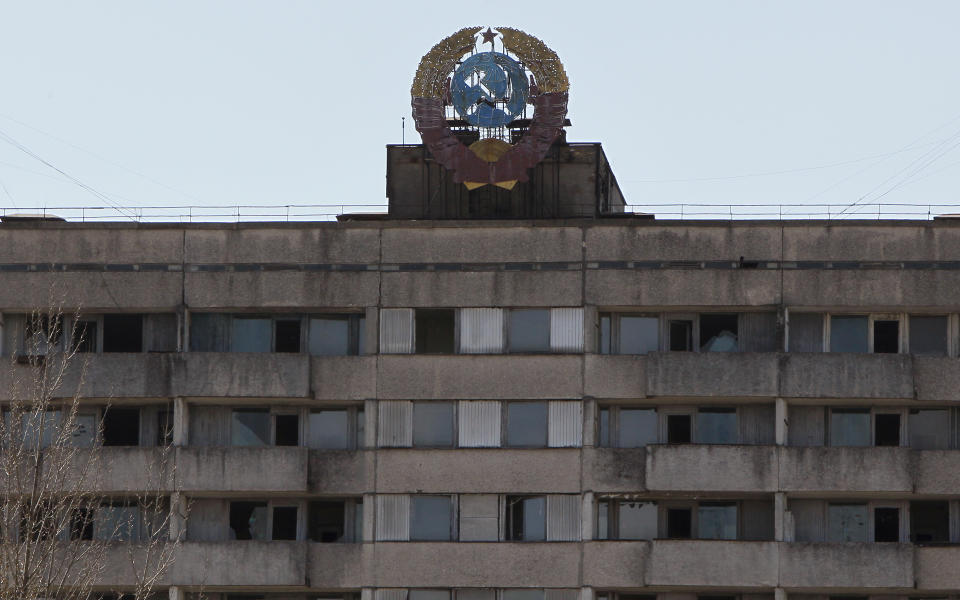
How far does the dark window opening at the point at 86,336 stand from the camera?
81562 mm

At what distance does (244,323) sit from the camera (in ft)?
267

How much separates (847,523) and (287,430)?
64.6ft

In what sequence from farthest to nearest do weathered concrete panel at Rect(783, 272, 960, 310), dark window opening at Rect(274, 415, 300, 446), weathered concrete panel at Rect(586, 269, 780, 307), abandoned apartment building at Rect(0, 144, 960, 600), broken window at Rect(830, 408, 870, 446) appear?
dark window opening at Rect(274, 415, 300, 446), broken window at Rect(830, 408, 870, 446), weathered concrete panel at Rect(586, 269, 780, 307), weathered concrete panel at Rect(783, 272, 960, 310), abandoned apartment building at Rect(0, 144, 960, 600)

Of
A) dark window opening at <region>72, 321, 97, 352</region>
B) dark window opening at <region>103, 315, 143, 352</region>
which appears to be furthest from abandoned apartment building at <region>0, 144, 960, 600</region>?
dark window opening at <region>72, 321, 97, 352</region>

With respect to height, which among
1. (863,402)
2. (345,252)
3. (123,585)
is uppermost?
(345,252)

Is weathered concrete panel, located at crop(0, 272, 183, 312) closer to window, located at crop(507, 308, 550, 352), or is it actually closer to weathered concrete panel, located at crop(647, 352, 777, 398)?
window, located at crop(507, 308, 550, 352)

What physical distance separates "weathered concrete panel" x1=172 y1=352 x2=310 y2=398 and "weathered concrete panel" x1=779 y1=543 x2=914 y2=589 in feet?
57.4

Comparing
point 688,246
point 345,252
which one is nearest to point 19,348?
point 345,252

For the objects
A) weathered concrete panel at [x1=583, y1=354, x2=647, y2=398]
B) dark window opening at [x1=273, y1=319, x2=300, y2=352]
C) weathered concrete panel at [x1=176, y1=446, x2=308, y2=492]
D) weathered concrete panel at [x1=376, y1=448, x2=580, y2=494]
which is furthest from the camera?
dark window opening at [x1=273, y1=319, x2=300, y2=352]

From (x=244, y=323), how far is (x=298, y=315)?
1.93 metres

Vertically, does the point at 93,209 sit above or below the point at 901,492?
above

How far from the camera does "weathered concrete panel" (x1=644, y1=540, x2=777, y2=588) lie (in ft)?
254

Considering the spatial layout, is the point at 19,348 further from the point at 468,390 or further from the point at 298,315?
the point at 468,390

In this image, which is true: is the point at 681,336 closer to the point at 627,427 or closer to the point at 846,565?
the point at 627,427
